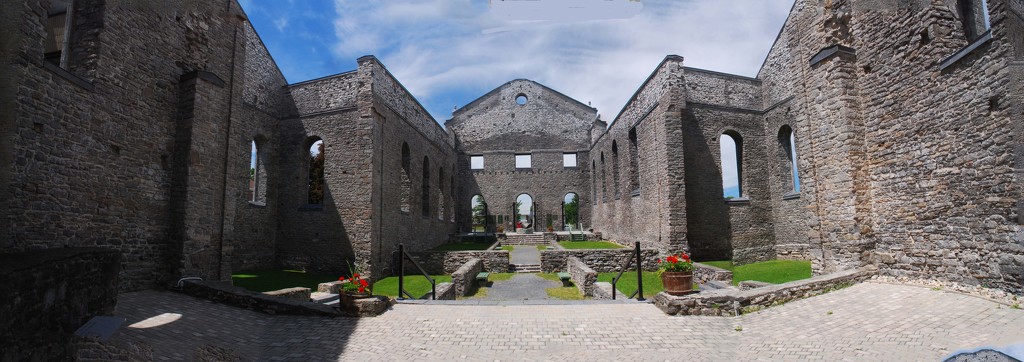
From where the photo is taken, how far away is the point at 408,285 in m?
13.0

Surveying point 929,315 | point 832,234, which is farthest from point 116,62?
point 832,234

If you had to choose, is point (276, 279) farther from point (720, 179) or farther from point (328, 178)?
point (720, 179)

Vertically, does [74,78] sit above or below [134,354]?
above

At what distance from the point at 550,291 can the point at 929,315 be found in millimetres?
8396

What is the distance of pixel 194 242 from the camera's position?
8.47 meters

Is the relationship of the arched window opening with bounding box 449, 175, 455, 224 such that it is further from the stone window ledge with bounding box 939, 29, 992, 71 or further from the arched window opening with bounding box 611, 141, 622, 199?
the stone window ledge with bounding box 939, 29, 992, 71

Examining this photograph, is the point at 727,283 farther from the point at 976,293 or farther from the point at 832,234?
the point at 976,293

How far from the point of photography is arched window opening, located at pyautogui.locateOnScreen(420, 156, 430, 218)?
2092cm

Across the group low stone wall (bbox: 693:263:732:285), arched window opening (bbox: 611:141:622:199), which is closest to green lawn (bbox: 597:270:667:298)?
low stone wall (bbox: 693:263:732:285)

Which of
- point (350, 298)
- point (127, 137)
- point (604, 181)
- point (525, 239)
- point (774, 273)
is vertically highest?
point (604, 181)

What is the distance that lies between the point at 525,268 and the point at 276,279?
8.43 metres

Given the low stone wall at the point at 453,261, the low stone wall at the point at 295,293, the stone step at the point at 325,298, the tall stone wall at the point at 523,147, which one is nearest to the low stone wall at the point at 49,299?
the low stone wall at the point at 295,293

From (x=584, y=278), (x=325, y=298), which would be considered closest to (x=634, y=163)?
(x=584, y=278)

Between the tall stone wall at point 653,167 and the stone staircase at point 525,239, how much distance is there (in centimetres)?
470
